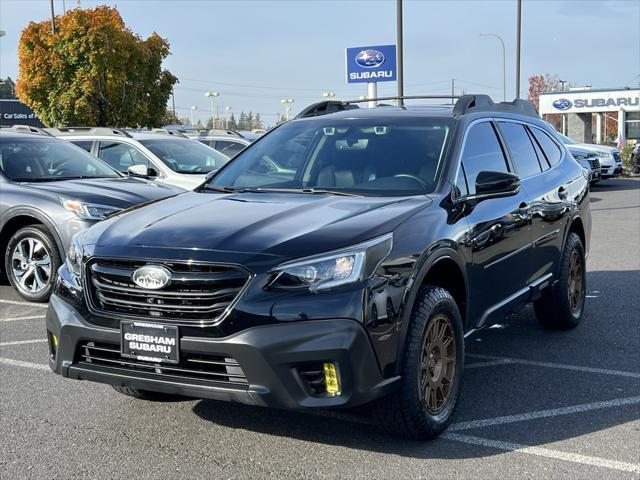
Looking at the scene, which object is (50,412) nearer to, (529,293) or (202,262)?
(202,262)

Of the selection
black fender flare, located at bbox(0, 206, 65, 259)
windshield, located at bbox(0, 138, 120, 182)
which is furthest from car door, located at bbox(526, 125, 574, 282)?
windshield, located at bbox(0, 138, 120, 182)

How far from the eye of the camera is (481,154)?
525 centimetres

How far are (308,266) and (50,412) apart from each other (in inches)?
79.0

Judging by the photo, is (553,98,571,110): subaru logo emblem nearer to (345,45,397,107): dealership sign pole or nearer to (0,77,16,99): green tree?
(345,45,397,107): dealership sign pole

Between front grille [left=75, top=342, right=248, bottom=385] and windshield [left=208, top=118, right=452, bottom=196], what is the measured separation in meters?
1.50

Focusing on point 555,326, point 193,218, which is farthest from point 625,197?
point 193,218

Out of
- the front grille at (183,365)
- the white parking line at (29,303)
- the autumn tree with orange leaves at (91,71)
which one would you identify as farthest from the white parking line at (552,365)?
the autumn tree with orange leaves at (91,71)

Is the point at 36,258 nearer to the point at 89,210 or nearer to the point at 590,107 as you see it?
the point at 89,210

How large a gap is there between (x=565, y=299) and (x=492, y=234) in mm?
1775

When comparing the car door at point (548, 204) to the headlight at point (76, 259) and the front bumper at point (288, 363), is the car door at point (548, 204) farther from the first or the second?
the headlight at point (76, 259)

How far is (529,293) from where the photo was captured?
5688 millimetres

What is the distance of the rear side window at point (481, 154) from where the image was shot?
16.4 feet

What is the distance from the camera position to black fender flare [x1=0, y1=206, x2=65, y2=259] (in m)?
7.66

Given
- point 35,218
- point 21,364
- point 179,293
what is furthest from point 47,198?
point 179,293
